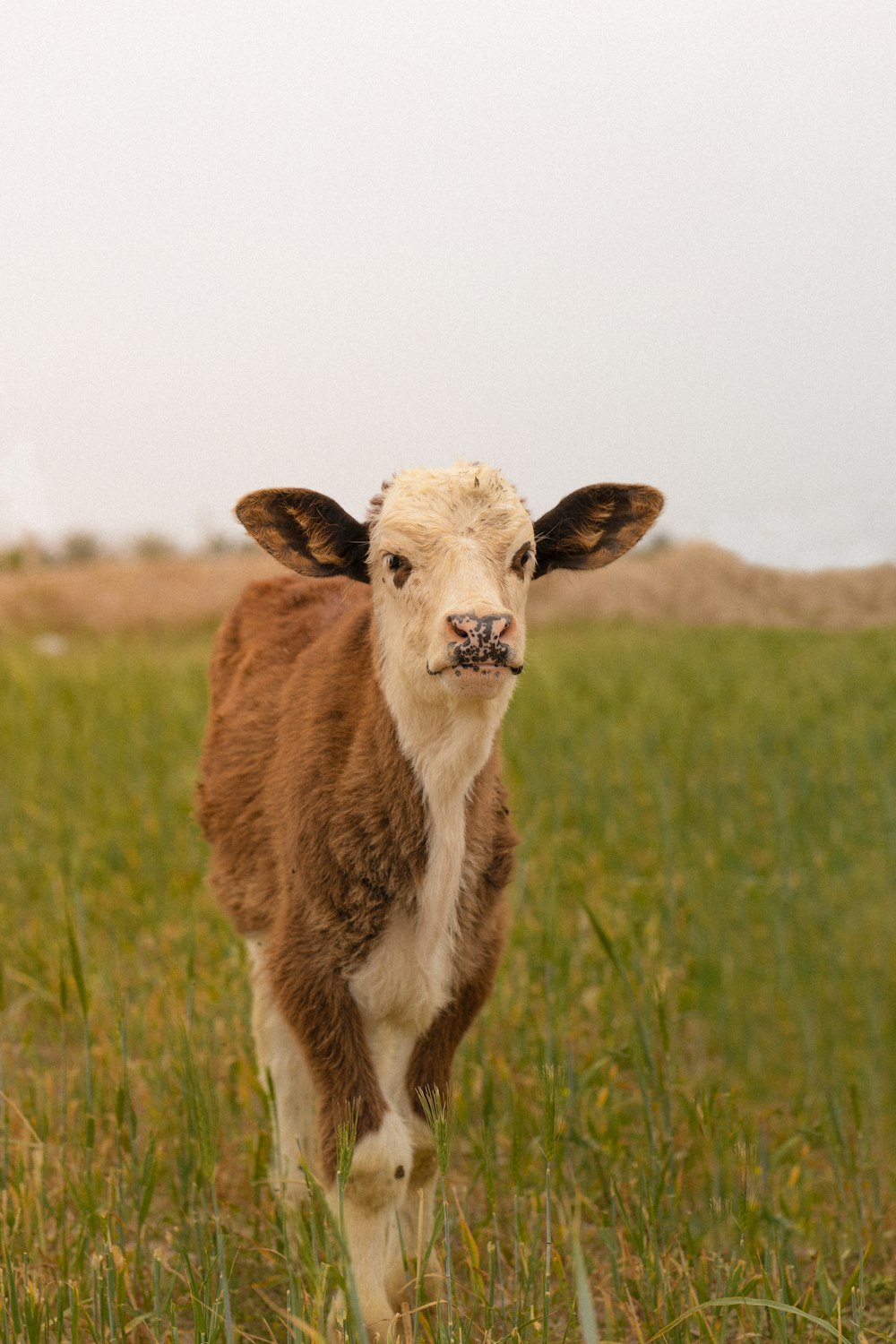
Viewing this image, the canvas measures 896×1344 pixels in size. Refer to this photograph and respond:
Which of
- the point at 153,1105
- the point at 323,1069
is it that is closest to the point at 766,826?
the point at 153,1105

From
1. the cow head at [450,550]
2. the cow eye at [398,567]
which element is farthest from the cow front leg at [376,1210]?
the cow eye at [398,567]

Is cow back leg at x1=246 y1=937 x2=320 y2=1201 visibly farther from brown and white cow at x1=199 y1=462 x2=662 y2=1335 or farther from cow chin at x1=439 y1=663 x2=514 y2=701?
cow chin at x1=439 y1=663 x2=514 y2=701

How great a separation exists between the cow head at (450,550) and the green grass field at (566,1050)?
79 cm

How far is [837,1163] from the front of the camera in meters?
4.02

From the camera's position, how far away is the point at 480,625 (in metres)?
2.70

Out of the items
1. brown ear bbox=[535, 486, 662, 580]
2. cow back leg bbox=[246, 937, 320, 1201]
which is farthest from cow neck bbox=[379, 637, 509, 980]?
cow back leg bbox=[246, 937, 320, 1201]

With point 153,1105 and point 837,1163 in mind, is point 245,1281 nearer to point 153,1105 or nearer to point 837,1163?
point 153,1105

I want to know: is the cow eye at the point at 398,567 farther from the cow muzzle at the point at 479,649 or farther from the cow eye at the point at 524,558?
the cow muzzle at the point at 479,649

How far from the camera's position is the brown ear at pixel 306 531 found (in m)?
3.14

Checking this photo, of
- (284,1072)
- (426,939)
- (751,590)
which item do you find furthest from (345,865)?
(751,590)

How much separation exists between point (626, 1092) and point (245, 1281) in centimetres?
189

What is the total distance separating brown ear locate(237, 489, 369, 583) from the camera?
314 cm

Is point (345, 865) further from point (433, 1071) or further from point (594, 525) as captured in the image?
point (594, 525)

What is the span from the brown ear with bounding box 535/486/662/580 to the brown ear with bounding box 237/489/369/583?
0.47 meters
